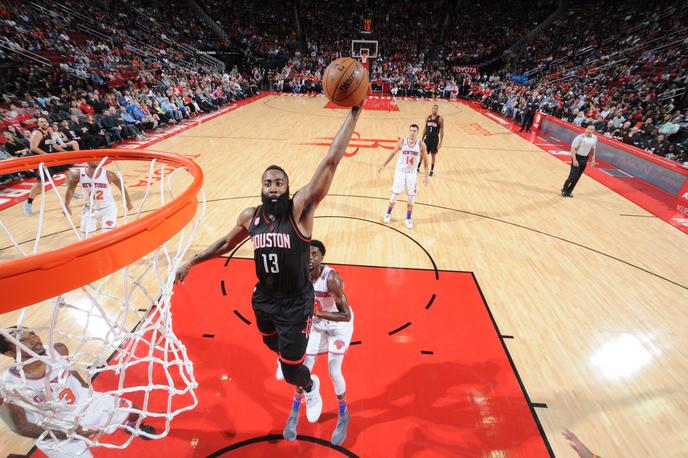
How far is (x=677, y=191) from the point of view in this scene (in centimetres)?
798

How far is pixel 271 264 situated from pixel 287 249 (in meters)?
0.15

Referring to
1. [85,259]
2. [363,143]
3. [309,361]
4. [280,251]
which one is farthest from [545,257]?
[363,143]

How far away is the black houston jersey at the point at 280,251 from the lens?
2.25m

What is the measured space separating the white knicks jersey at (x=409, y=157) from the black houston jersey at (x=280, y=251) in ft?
12.8

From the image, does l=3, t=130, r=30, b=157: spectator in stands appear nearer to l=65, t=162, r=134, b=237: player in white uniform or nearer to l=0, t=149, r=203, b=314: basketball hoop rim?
l=65, t=162, r=134, b=237: player in white uniform

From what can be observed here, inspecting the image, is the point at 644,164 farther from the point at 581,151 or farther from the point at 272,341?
the point at 272,341

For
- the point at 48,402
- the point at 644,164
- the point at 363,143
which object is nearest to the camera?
the point at 48,402

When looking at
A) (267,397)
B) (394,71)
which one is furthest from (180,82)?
(267,397)

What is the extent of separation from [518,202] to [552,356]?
177 inches

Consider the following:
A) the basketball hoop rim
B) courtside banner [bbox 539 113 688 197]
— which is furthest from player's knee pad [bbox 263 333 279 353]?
courtside banner [bbox 539 113 688 197]

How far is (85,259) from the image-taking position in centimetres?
150

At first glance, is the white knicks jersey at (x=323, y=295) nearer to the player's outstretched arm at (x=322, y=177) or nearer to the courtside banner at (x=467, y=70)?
the player's outstretched arm at (x=322, y=177)

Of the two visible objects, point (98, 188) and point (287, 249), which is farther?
point (98, 188)

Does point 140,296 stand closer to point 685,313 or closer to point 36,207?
point 36,207
